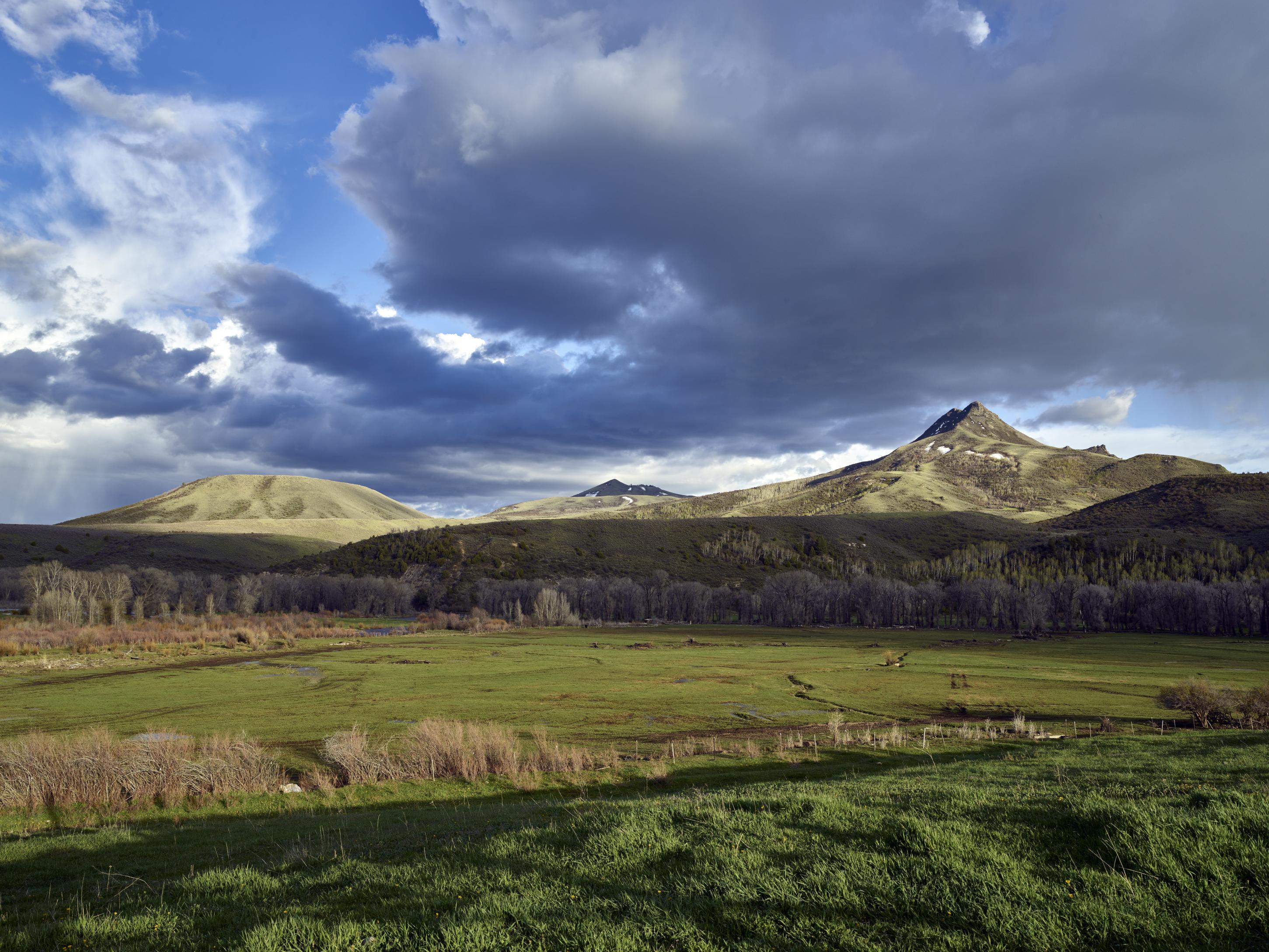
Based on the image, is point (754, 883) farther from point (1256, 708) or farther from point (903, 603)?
point (903, 603)

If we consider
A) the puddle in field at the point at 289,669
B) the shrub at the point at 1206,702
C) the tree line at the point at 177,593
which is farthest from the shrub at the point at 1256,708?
the tree line at the point at 177,593

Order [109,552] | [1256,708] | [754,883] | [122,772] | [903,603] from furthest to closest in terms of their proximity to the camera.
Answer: [109,552], [903,603], [1256,708], [122,772], [754,883]

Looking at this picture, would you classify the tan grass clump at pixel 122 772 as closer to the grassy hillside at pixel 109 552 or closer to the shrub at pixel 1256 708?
the shrub at pixel 1256 708

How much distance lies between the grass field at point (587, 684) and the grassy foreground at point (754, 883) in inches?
819

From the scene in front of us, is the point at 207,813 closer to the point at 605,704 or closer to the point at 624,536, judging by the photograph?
the point at 605,704

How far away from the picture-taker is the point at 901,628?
415 feet

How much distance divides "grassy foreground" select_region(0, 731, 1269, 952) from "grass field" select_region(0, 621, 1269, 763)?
68.3 feet

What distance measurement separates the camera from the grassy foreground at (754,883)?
689 centimetres

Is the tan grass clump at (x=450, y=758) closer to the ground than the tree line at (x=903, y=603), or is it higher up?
higher up

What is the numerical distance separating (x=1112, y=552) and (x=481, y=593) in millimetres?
157722

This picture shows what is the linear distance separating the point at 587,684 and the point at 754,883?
48283 millimetres

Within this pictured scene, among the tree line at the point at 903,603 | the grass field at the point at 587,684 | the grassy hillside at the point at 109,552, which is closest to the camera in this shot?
the grass field at the point at 587,684

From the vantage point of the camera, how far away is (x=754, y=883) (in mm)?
7992

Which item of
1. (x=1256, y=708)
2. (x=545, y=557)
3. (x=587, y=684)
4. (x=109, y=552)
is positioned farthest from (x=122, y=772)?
(x=109, y=552)
